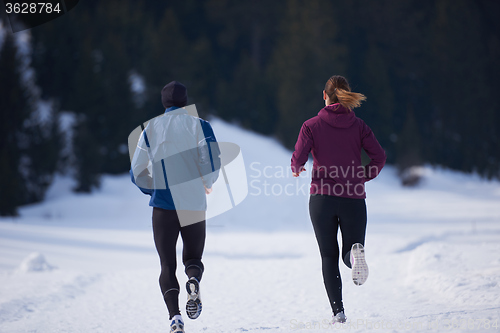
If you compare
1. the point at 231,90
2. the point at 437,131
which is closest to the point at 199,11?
the point at 231,90

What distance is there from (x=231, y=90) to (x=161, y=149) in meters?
29.0

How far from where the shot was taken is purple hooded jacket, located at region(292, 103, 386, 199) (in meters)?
3.45

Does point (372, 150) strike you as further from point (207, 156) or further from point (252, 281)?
point (252, 281)

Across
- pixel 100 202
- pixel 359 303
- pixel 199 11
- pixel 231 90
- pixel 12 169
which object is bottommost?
pixel 359 303

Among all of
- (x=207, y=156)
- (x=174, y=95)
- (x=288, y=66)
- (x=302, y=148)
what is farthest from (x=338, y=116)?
(x=288, y=66)

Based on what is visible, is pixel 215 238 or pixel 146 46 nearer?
pixel 215 238

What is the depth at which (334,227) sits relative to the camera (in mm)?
3506

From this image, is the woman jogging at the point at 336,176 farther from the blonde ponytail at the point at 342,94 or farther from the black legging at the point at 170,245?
the black legging at the point at 170,245

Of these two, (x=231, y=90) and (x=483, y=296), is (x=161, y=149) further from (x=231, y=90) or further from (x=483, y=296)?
(x=231, y=90)

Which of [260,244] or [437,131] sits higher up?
[437,131]

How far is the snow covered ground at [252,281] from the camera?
420 cm

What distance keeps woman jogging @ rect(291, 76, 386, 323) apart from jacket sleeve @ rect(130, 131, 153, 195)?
1062 mm

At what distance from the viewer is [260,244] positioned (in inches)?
418

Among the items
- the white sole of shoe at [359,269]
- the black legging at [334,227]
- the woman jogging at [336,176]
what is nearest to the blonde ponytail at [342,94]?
the woman jogging at [336,176]
